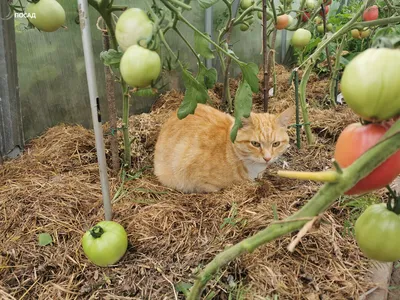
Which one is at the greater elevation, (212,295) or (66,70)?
(66,70)

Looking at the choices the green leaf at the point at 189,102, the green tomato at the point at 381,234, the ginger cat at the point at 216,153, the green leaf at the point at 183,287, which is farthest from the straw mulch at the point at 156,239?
the green tomato at the point at 381,234

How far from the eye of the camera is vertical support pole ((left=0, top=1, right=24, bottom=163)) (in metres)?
2.38

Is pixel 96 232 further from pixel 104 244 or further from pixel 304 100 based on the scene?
pixel 304 100

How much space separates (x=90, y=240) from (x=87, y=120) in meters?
1.93

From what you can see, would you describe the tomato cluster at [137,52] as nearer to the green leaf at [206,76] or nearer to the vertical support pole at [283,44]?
the green leaf at [206,76]

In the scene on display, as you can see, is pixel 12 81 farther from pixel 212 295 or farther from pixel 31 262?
pixel 212 295

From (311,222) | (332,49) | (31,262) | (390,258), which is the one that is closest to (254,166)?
(31,262)

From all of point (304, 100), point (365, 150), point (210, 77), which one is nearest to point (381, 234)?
point (365, 150)

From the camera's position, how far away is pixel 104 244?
1.57 metres

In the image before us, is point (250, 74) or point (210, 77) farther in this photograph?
point (210, 77)

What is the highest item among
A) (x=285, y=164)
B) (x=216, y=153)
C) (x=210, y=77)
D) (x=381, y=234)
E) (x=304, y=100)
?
(x=210, y=77)

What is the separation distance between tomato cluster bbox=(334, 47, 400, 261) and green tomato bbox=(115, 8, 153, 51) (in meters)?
0.52

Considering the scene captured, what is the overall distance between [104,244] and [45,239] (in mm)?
447

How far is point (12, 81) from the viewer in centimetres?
251
